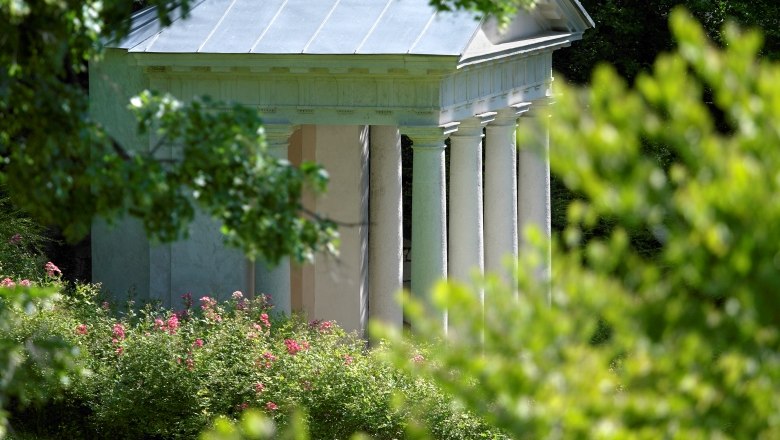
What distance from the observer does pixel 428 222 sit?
3653cm

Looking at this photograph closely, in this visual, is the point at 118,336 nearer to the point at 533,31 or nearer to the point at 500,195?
the point at 500,195

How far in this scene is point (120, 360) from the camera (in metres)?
31.5

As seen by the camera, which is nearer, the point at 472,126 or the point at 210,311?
the point at 210,311

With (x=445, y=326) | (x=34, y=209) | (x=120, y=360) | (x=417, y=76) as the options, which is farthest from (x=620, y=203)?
(x=445, y=326)

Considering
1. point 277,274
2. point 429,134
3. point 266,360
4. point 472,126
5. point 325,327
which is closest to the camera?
point 266,360

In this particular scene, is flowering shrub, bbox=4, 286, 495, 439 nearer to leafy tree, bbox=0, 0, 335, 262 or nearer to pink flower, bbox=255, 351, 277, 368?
pink flower, bbox=255, 351, 277, 368

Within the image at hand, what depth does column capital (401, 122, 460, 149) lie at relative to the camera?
116 feet

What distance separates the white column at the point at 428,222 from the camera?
36.3 m

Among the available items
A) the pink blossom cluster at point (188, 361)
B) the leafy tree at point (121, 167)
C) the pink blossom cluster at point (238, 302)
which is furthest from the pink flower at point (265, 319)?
the leafy tree at point (121, 167)

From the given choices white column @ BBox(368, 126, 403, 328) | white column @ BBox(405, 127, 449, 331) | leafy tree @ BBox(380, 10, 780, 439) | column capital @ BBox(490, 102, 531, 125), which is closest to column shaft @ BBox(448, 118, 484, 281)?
Answer: white column @ BBox(368, 126, 403, 328)

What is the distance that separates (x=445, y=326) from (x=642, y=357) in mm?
28711

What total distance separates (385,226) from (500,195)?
3.66 m

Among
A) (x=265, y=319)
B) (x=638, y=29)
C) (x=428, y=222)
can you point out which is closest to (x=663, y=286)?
(x=265, y=319)

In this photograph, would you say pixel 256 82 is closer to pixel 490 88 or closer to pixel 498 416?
pixel 490 88
